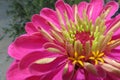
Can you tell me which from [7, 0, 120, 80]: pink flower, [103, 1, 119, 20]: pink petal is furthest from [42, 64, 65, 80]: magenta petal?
[103, 1, 119, 20]: pink petal

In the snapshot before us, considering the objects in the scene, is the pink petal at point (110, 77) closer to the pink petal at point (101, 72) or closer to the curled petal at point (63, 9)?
the pink petal at point (101, 72)

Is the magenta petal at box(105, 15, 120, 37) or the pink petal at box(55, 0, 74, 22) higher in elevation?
the pink petal at box(55, 0, 74, 22)

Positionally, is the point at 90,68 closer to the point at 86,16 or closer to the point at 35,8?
the point at 86,16

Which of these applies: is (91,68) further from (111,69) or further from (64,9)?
(64,9)

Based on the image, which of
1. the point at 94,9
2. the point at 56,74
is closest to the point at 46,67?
the point at 56,74

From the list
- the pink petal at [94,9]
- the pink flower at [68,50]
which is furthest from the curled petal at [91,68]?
the pink petal at [94,9]

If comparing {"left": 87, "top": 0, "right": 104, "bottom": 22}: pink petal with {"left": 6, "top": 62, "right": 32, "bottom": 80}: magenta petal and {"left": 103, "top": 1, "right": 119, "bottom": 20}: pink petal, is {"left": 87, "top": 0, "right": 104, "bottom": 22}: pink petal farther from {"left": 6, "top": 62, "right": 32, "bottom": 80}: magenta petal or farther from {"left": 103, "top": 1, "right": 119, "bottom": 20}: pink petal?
{"left": 6, "top": 62, "right": 32, "bottom": 80}: magenta petal

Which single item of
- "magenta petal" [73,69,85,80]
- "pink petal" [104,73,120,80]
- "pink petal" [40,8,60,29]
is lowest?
"pink petal" [104,73,120,80]
